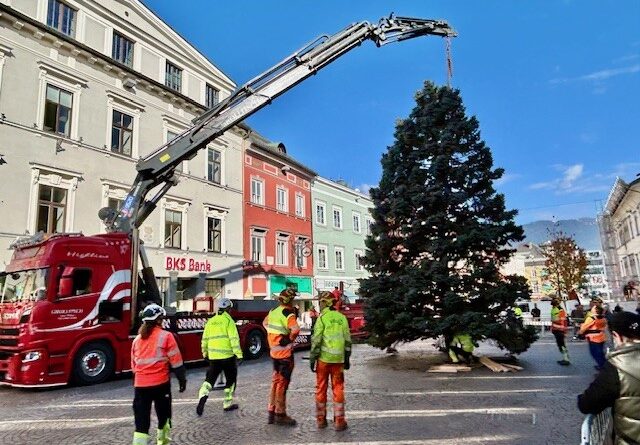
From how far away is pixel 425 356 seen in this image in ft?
47.7

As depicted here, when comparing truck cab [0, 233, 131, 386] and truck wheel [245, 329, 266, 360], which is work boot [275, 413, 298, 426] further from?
truck wheel [245, 329, 266, 360]

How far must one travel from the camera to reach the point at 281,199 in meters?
30.8

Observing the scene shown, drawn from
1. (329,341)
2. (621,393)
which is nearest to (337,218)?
(329,341)

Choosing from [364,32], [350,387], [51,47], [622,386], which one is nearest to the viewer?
[622,386]

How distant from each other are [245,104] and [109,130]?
27.6 ft

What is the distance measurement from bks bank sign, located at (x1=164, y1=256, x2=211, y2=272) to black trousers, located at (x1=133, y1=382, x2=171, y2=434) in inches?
682

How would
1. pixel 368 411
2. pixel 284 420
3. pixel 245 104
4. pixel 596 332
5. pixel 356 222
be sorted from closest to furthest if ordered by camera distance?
pixel 284 420 → pixel 368 411 → pixel 596 332 → pixel 245 104 → pixel 356 222

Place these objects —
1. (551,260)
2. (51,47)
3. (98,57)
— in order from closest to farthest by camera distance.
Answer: (51,47)
(98,57)
(551,260)

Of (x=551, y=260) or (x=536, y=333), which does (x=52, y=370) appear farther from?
(x=551, y=260)

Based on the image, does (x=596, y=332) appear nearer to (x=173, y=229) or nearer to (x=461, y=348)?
(x=461, y=348)

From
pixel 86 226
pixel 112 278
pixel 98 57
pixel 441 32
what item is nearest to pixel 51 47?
pixel 98 57

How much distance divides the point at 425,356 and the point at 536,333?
3.56 m

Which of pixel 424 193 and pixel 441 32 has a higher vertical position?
pixel 441 32

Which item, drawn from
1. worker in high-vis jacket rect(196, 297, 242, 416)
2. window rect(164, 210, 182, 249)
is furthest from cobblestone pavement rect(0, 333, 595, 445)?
window rect(164, 210, 182, 249)
